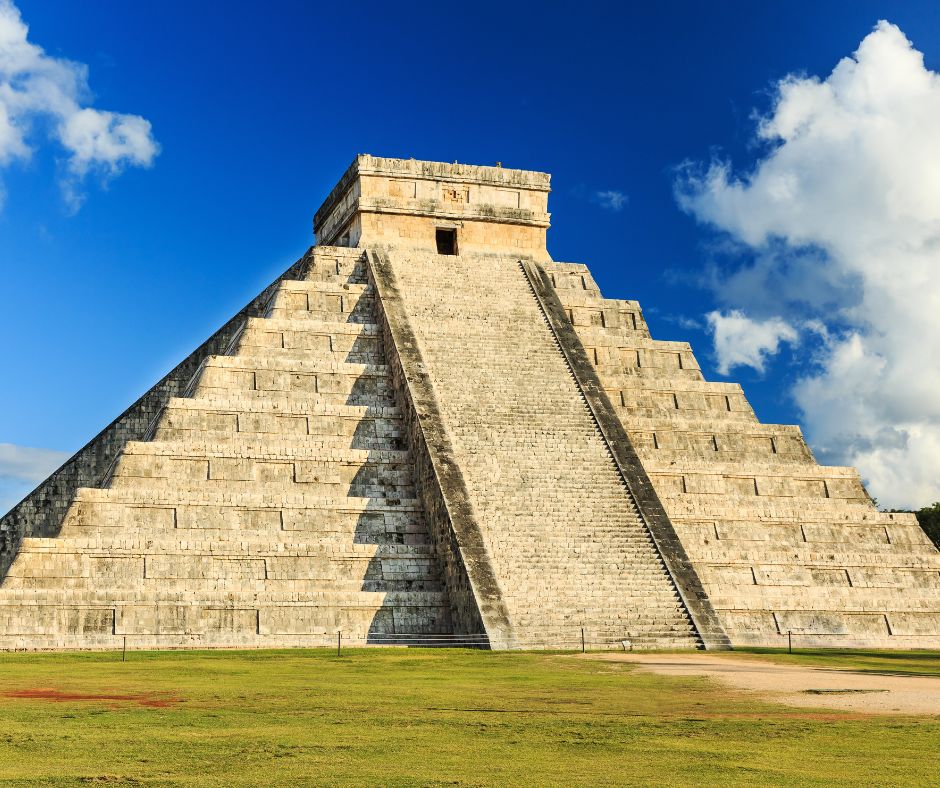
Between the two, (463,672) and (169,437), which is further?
(169,437)

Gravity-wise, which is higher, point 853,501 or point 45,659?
point 853,501

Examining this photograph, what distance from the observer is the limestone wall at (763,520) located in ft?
76.2

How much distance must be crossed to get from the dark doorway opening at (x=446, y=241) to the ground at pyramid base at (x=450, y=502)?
125cm

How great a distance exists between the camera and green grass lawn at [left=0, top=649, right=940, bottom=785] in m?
7.71

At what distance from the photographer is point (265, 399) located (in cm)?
2441

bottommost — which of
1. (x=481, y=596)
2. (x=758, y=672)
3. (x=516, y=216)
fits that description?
(x=758, y=672)

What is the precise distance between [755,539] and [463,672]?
11.3m

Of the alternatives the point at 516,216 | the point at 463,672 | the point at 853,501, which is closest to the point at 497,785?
the point at 463,672

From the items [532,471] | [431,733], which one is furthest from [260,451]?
[431,733]

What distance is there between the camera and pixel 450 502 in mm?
21781

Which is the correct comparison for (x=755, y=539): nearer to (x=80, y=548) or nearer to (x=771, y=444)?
(x=771, y=444)

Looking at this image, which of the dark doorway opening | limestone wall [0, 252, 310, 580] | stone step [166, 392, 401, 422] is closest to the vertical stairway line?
the dark doorway opening

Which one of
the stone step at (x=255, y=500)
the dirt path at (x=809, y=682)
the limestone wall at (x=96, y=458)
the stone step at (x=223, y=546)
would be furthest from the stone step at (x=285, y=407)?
the dirt path at (x=809, y=682)

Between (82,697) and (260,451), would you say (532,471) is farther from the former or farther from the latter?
(82,697)
